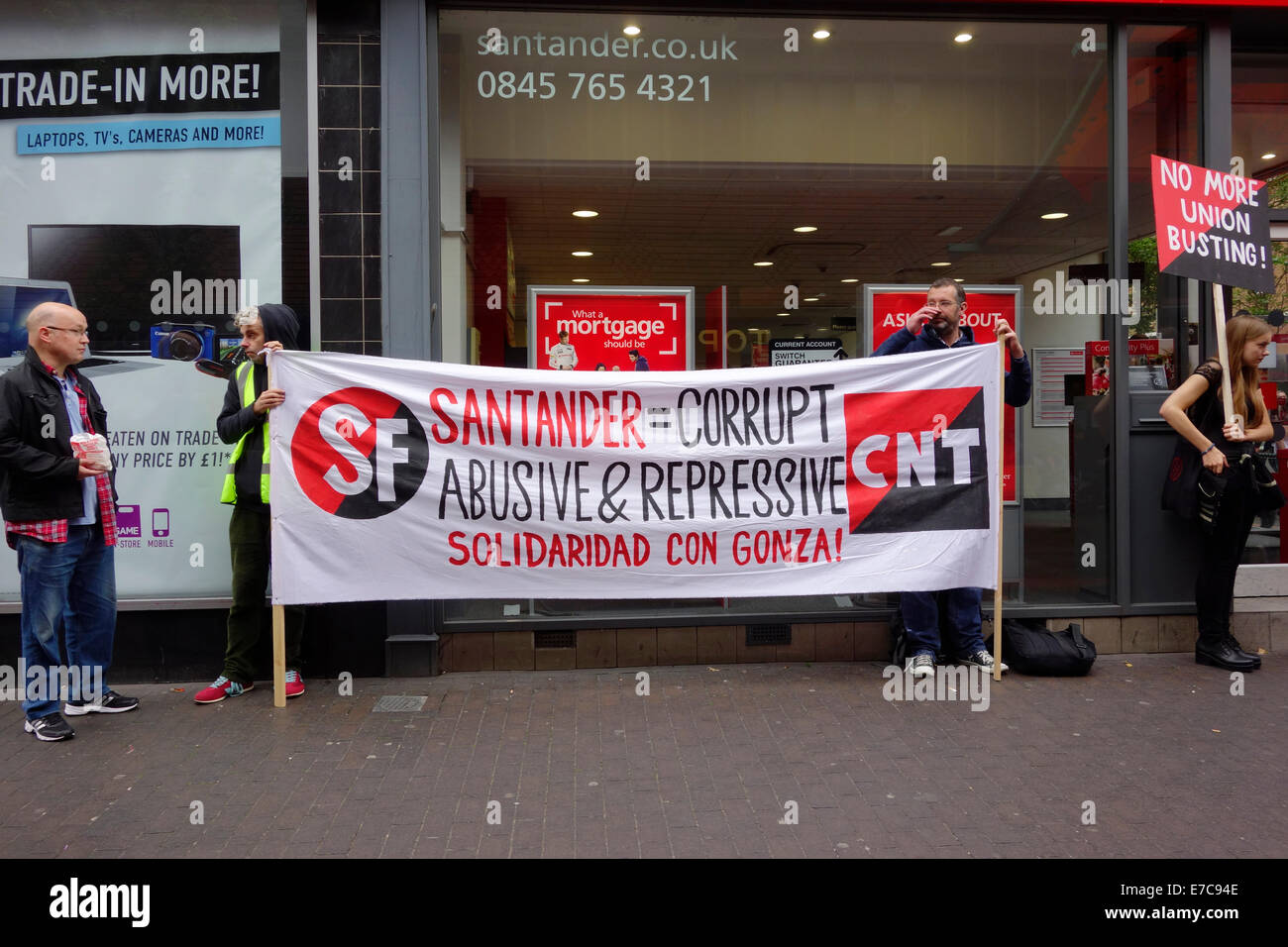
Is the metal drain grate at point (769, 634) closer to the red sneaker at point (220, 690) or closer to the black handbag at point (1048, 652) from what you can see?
the black handbag at point (1048, 652)

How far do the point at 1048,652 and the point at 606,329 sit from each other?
342 centimetres

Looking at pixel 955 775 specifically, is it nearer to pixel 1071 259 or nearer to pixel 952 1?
pixel 1071 259

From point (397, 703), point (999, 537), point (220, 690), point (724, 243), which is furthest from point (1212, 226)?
point (220, 690)

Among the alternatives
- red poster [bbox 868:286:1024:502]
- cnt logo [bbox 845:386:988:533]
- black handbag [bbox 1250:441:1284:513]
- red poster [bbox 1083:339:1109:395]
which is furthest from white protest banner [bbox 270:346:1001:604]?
black handbag [bbox 1250:441:1284:513]

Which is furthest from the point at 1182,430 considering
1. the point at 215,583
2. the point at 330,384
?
the point at 215,583

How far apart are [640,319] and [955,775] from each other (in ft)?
11.5

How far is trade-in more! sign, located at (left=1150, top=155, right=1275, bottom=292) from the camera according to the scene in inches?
249

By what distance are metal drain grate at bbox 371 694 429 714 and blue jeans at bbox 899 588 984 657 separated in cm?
294

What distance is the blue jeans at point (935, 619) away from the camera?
20.5 feet

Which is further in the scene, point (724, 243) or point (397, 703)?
point (724, 243)

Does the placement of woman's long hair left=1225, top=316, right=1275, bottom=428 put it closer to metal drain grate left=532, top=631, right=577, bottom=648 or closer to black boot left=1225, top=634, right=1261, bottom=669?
black boot left=1225, top=634, right=1261, bottom=669

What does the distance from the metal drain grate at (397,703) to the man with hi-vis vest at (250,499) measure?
53cm

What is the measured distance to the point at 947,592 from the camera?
6.39 m

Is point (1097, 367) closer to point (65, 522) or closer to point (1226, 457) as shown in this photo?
point (1226, 457)
